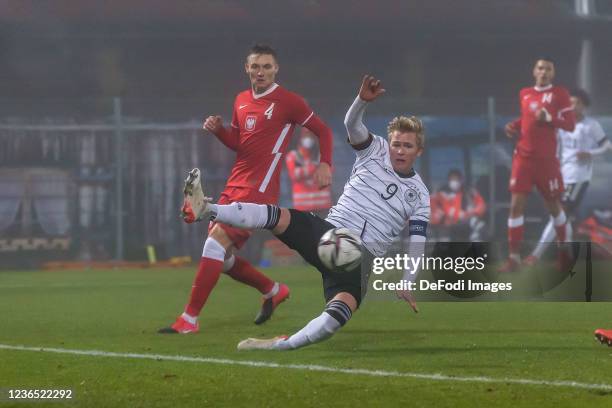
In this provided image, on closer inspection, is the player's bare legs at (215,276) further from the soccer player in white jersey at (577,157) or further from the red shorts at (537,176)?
the soccer player in white jersey at (577,157)

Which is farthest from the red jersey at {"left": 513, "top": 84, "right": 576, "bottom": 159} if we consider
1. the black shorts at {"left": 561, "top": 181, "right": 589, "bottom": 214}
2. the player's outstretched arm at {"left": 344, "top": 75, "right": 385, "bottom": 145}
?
the player's outstretched arm at {"left": 344, "top": 75, "right": 385, "bottom": 145}

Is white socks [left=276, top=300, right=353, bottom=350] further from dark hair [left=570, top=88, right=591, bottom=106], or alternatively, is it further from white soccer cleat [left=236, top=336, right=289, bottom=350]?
dark hair [left=570, top=88, right=591, bottom=106]

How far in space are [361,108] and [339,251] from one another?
2.98ft

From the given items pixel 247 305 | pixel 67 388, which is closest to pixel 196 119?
pixel 247 305

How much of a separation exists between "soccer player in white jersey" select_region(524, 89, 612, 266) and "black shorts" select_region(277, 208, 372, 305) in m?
9.95

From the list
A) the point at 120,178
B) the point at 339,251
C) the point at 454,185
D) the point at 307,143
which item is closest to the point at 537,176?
the point at 454,185

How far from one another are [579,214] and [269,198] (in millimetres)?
11537

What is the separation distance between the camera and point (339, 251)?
266 inches

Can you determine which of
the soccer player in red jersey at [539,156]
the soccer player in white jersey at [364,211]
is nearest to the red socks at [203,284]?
the soccer player in white jersey at [364,211]

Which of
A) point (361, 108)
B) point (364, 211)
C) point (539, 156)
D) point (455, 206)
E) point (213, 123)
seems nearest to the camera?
point (361, 108)

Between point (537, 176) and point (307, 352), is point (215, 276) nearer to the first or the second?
point (307, 352)

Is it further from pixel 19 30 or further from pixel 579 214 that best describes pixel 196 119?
pixel 579 214

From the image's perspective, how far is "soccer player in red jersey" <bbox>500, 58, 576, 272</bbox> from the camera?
14.9 m

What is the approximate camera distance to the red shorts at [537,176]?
14984 millimetres
